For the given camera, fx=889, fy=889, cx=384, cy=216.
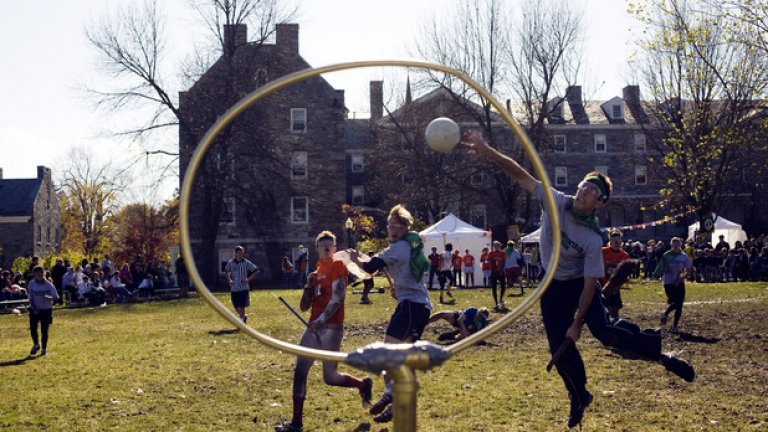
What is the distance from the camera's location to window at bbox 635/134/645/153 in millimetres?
76375

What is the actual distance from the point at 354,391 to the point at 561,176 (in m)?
67.6

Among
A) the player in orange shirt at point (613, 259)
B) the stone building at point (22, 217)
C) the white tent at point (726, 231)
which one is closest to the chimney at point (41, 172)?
the stone building at point (22, 217)

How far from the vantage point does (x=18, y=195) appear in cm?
7806

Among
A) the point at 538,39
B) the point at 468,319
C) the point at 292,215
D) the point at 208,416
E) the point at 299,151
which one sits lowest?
the point at 208,416

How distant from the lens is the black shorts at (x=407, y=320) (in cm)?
898

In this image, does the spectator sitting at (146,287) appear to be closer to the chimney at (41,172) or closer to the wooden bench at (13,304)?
the wooden bench at (13,304)

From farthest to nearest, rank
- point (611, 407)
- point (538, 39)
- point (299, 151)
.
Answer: point (299, 151) → point (538, 39) → point (611, 407)

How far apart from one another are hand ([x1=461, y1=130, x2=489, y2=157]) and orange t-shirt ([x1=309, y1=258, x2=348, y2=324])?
475cm

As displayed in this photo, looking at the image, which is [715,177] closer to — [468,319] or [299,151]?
[299,151]

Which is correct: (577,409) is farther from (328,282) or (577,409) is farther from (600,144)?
(600,144)

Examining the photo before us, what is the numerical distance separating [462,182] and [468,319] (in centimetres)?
3499

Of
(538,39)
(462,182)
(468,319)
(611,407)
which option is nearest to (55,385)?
(468,319)

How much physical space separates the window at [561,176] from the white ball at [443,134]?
7454 cm

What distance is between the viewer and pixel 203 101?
47.3m
